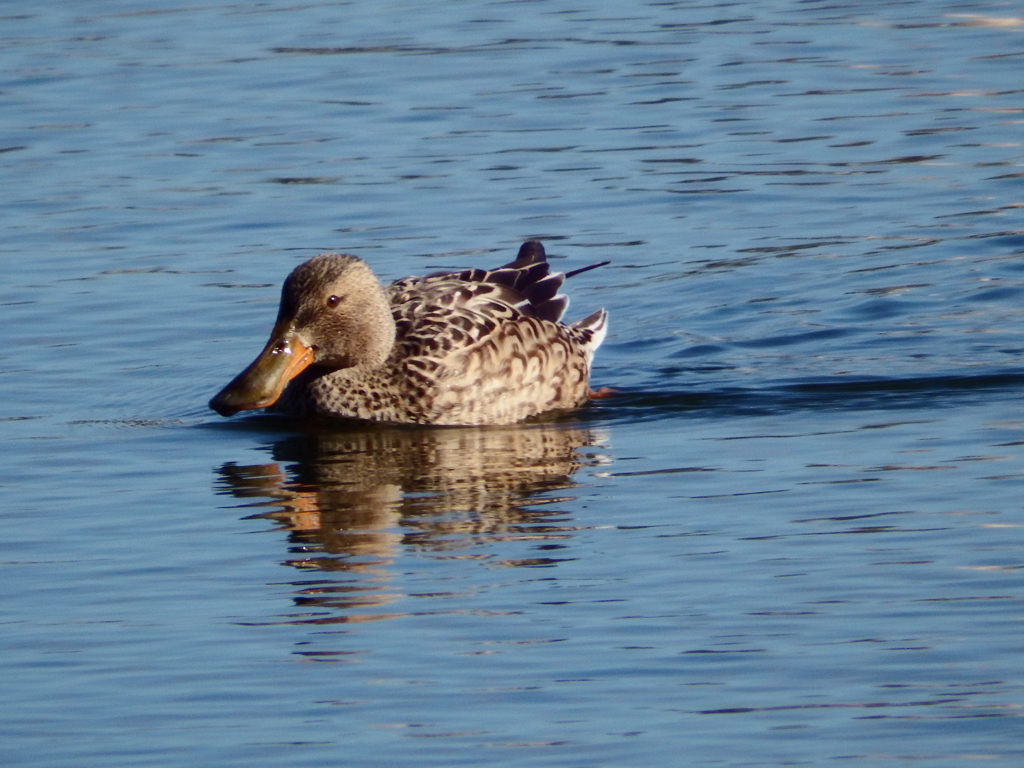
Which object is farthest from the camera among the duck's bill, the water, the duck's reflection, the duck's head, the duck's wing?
the duck's wing

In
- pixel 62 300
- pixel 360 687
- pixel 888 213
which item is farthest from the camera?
pixel 888 213

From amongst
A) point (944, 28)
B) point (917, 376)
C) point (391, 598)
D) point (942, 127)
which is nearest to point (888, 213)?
point (942, 127)

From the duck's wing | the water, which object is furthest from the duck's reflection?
the duck's wing

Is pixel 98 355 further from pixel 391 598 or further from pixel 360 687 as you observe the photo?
pixel 360 687

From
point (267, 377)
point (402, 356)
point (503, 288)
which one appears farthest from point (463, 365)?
point (267, 377)

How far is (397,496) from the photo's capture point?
897 cm

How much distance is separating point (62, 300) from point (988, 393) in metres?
5.96

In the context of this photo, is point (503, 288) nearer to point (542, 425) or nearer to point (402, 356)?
point (402, 356)

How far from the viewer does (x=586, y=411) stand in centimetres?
1080

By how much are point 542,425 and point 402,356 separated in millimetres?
819

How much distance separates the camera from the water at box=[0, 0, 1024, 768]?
6.41 m

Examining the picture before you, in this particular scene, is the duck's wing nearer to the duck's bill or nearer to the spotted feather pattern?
the spotted feather pattern

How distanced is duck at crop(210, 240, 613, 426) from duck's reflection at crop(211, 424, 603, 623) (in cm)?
16

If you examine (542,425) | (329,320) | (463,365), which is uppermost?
(329,320)
